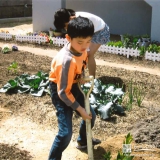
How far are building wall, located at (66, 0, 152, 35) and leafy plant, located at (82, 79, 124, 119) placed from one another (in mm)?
7472

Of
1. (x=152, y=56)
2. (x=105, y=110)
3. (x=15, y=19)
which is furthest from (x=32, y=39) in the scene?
(x=105, y=110)

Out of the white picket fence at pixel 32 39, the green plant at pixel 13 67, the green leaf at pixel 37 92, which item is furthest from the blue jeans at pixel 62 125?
the white picket fence at pixel 32 39

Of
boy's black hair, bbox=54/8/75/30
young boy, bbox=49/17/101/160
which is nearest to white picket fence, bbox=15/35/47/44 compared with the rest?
boy's black hair, bbox=54/8/75/30

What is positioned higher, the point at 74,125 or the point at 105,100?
the point at 105,100

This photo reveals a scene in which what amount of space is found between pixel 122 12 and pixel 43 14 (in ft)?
9.12

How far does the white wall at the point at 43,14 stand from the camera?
1301 cm

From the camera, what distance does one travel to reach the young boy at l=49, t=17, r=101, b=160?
2896mm

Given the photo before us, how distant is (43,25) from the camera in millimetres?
13297

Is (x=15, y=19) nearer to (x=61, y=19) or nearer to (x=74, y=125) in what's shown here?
(x=74, y=125)

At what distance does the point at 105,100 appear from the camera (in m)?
5.00

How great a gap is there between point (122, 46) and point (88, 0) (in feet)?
14.7

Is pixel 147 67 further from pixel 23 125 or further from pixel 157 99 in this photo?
pixel 23 125

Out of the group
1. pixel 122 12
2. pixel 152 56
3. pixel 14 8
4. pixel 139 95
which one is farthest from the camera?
pixel 14 8

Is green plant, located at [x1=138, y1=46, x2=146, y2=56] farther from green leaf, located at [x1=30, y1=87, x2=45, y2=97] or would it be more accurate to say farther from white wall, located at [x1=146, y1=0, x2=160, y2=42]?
green leaf, located at [x1=30, y1=87, x2=45, y2=97]
